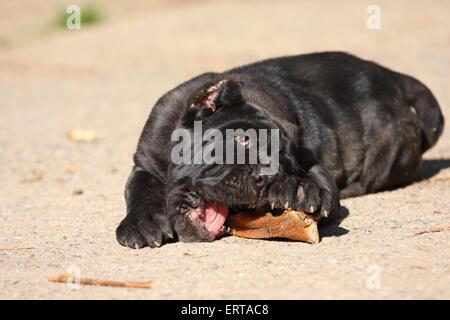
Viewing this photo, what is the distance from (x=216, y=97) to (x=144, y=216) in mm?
855

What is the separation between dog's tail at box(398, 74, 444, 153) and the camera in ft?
23.1

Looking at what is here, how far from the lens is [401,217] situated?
5500mm

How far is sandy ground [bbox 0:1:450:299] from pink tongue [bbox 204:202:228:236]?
0.10 meters

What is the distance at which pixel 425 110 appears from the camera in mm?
7055

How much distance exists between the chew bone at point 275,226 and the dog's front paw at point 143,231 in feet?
1.31

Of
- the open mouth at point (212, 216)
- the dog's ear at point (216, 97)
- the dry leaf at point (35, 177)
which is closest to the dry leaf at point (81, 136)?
the dry leaf at point (35, 177)

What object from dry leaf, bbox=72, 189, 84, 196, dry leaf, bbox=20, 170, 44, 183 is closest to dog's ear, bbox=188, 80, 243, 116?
dry leaf, bbox=72, 189, 84, 196

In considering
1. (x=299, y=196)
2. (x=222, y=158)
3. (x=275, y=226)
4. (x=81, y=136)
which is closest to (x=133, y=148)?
(x=81, y=136)

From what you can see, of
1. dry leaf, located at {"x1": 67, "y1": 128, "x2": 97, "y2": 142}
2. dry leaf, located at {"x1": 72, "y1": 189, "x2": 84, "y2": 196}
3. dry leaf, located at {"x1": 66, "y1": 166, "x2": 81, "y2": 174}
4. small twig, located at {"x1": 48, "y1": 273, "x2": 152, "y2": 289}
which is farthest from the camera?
dry leaf, located at {"x1": 67, "y1": 128, "x2": 97, "y2": 142}

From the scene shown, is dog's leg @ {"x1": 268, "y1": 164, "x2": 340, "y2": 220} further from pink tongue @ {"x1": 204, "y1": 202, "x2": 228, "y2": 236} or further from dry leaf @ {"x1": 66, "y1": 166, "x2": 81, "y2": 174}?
dry leaf @ {"x1": 66, "y1": 166, "x2": 81, "y2": 174}

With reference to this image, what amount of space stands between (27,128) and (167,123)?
15.1 ft

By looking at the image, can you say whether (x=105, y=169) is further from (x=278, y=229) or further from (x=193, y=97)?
(x=278, y=229)

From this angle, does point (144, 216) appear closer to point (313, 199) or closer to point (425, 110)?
point (313, 199)

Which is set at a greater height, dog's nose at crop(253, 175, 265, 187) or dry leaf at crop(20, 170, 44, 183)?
dog's nose at crop(253, 175, 265, 187)
